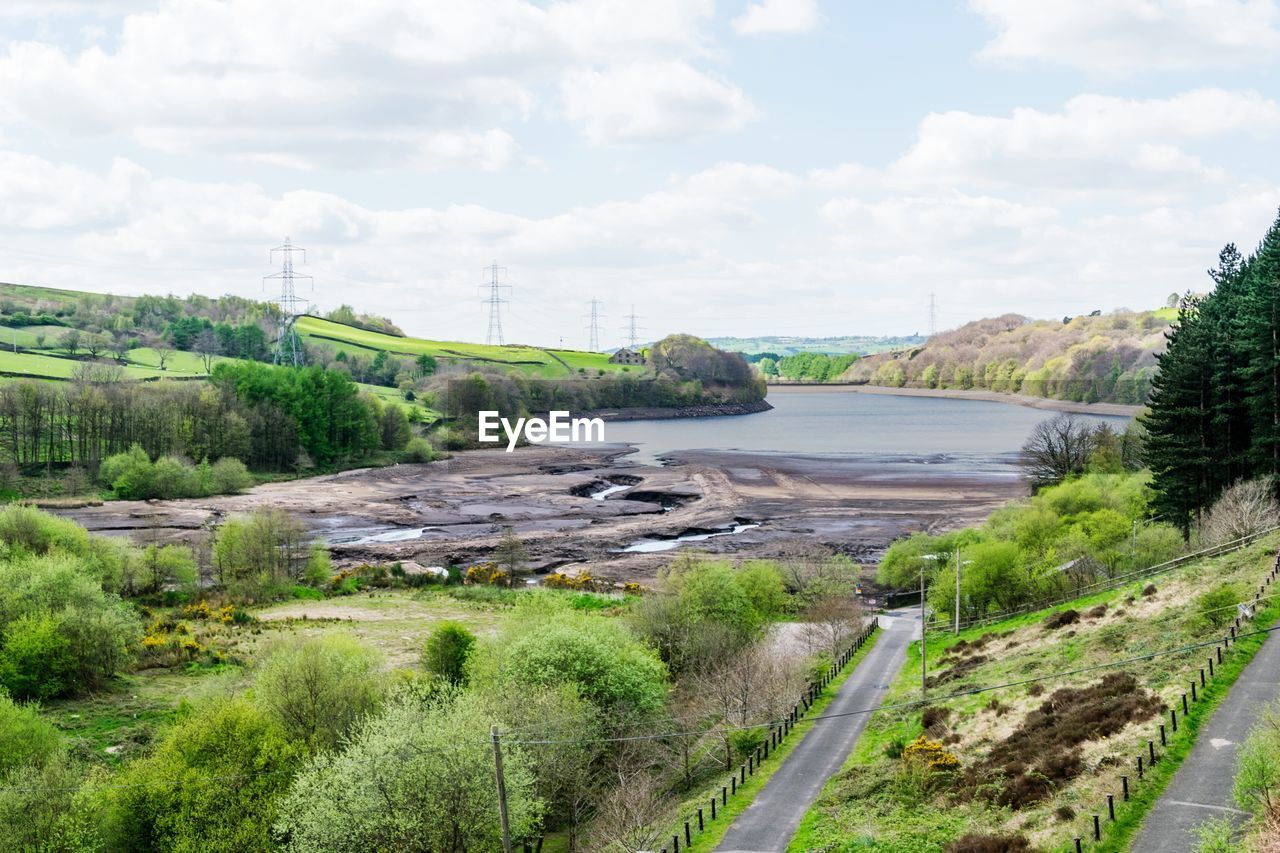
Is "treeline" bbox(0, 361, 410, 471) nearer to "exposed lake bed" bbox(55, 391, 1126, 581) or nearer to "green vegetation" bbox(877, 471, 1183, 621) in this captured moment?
"exposed lake bed" bbox(55, 391, 1126, 581)

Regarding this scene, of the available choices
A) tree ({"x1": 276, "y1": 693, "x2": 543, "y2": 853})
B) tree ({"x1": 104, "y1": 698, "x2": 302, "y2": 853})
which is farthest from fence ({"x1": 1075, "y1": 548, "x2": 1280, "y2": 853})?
tree ({"x1": 104, "y1": 698, "x2": 302, "y2": 853})

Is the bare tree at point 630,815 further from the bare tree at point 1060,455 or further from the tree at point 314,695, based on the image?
the bare tree at point 1060,455

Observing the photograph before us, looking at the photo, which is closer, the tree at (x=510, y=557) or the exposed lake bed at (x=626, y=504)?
the tree at (x=510, y=557)

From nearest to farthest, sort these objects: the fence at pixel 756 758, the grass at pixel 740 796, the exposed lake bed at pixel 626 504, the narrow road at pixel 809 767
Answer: the grass at pixel 740 796
the narrow road at pixel 809 767
the fence at pixel 756 758
the exposed lake bed at pixel 626 504

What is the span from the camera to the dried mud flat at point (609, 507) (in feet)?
271

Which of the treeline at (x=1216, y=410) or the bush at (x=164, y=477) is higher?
the treeline at (x=1216, y=410)

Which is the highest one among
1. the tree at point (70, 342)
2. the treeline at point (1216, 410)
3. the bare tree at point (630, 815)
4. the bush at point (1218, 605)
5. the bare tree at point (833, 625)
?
the tree at point (70, 342)

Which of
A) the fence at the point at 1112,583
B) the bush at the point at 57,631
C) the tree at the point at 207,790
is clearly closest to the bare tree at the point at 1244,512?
the fence at the point at 1112,583

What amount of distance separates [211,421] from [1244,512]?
111 metres

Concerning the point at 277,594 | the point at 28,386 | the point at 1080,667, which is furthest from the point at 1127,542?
the point at 28,386

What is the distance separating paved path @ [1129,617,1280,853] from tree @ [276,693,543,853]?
15.3m

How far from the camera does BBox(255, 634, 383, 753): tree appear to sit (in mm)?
33969

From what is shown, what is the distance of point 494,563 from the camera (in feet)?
249

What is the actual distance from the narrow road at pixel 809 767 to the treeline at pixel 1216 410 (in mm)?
18934
